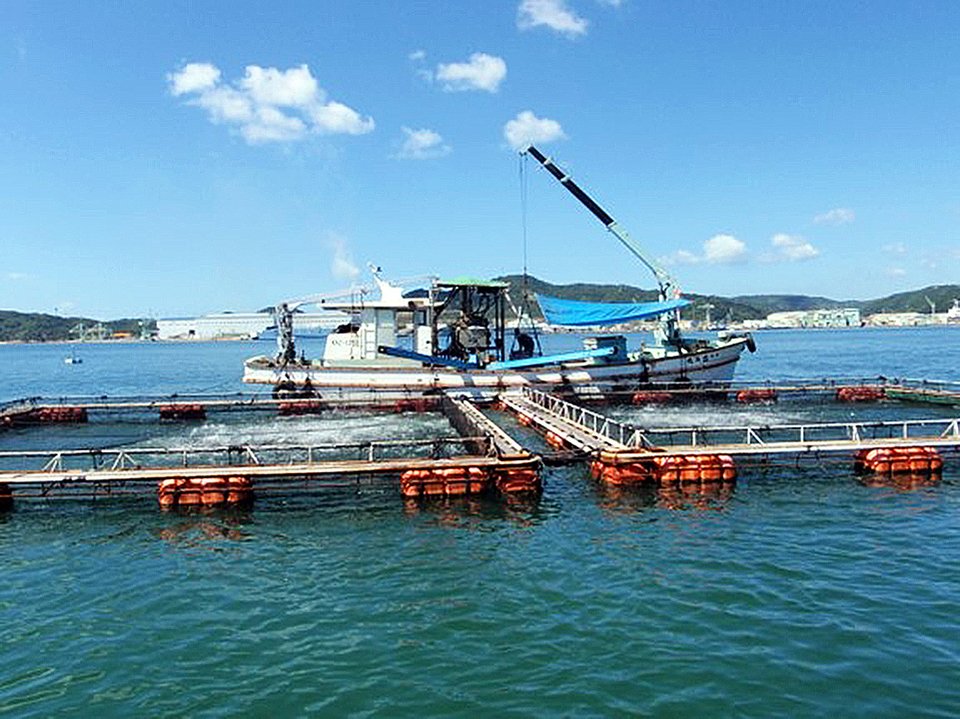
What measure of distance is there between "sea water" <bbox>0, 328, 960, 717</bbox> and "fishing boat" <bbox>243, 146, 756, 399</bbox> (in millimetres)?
27918

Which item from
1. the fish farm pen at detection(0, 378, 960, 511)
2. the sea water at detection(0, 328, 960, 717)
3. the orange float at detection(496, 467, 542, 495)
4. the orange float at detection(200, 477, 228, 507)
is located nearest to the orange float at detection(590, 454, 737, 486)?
the fish farm pen at detection(0, 378, 960, 511)

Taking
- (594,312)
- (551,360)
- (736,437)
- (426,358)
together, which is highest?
(594,312)

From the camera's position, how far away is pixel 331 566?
16.8 metres

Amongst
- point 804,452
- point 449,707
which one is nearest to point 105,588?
point 449,707

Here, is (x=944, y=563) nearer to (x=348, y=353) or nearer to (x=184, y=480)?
(x=184, y=480)

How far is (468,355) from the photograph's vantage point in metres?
56.7

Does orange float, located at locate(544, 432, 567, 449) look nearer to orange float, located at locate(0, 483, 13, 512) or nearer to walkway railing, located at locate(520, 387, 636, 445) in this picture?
walkway railing, located at locate(520, 387, 636, 445)

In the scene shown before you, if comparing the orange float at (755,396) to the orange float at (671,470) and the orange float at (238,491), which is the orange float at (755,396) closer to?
the orange float at (671,470)

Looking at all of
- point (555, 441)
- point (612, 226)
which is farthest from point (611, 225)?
point (555, 441)

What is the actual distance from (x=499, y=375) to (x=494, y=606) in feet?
124

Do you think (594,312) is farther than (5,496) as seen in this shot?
Yes

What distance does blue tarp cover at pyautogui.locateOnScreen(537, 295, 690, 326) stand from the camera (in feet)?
196

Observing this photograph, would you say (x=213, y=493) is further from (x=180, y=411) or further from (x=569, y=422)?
(x=180, y=411)

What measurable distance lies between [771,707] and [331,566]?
1071 centimetres
